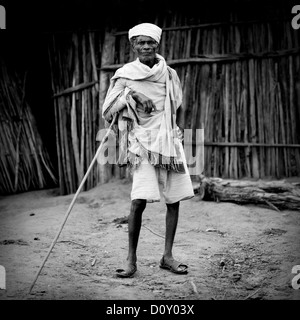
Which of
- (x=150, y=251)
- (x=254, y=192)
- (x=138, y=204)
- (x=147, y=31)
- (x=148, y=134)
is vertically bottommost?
(x=150, y=251)

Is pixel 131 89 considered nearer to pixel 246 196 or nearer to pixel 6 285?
pixel 6 285

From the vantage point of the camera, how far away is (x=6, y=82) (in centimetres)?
804

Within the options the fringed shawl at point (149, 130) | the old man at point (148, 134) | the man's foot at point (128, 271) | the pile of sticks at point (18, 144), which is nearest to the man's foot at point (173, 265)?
the old man at point (148, 134)

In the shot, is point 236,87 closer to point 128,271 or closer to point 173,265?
point 173,265

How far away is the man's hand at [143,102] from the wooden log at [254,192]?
2.37m

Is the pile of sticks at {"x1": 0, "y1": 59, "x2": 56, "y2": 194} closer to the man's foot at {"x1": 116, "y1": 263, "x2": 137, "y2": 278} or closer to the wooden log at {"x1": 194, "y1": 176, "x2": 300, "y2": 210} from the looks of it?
the wooden log at {"x1": 194, "y1": 176, "x2": 300, "y2": 210}

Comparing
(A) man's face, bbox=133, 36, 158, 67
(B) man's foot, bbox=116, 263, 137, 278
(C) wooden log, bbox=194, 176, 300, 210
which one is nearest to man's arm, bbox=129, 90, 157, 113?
(A) man's face, bbox=133, 36, 158, 67

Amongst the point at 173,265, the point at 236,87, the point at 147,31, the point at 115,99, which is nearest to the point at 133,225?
the point at 173,265

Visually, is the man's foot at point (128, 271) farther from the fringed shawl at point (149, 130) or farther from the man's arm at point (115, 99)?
the man's arm at point (115, 99)

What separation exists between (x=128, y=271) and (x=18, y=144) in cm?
469

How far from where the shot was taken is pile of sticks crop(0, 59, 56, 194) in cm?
798

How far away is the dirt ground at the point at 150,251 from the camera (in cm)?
363

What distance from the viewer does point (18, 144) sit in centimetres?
806

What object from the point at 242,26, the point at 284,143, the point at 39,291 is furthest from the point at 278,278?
the point at 242,26
